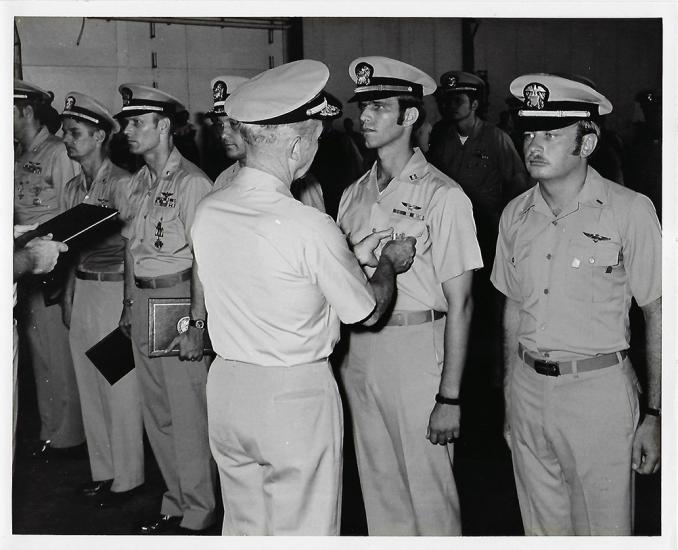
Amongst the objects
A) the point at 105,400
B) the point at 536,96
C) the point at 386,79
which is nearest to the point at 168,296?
the point at 105,400

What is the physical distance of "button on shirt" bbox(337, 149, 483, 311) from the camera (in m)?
2.57

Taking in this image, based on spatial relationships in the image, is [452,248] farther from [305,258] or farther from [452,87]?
[452,87]

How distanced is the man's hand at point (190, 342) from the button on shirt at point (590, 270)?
52.0 inches

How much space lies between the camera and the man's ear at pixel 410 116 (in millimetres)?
2764

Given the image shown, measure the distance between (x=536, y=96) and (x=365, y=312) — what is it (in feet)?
3.00

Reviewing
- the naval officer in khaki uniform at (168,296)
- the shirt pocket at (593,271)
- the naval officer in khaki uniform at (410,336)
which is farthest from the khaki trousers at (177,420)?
the shirt pocket at (593,271)

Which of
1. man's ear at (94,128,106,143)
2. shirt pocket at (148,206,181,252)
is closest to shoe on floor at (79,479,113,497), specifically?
shirt pocket at (148,206,181,252)

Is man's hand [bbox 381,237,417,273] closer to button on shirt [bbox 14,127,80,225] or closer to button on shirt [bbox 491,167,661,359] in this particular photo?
button on shirt [bbox 491,167,661,359]

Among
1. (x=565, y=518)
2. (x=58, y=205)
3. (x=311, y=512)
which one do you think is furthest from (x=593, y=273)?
(x=58, y=205)

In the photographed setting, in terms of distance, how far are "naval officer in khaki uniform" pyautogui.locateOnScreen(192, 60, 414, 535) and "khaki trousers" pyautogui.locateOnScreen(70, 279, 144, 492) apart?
1541 mm

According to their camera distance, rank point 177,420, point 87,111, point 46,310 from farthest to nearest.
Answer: point 46,310 → point 87,111 → point 177,420

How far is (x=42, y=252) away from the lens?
2.65 meters

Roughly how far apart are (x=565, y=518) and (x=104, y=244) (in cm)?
238

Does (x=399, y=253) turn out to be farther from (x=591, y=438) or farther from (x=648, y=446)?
(x=648, y=446)
